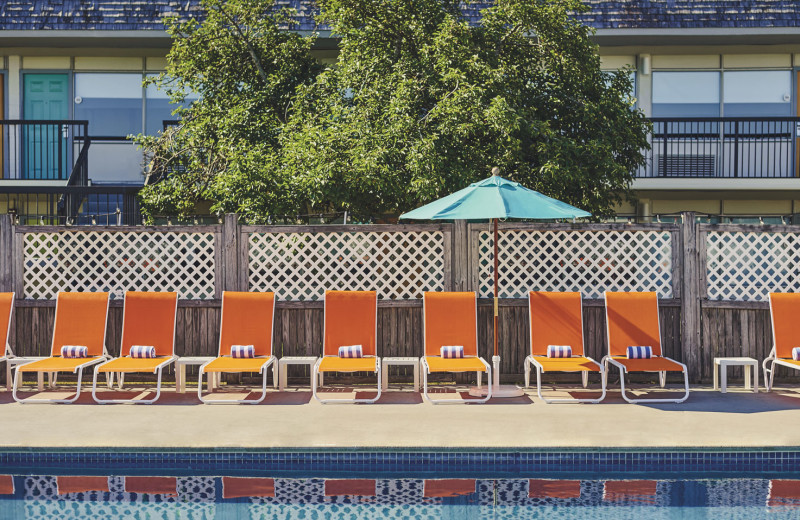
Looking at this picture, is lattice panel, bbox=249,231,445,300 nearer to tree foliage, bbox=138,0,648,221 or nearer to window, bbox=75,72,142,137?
tree foliage, bbox=138,0,648,221

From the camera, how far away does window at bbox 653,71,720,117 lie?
15000 mm

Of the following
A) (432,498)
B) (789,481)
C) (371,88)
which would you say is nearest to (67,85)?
(371,88)

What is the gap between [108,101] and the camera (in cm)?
1457

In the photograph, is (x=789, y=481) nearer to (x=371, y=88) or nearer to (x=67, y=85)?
(x=371, y=88)

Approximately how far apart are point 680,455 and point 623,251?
292cm

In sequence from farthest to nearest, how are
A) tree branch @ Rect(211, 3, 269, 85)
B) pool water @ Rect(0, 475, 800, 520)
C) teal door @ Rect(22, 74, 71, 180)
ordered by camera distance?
teal door @ Rect(22, 74, 71, 180) < tree branch @ Rect(211, 3, 269, 85) < pool water @ Rect(0, 475, 800, 520)

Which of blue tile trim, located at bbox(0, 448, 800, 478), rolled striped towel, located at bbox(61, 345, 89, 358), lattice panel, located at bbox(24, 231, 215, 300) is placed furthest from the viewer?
lattice panel, located at bbox(24, 231, 215, 300)

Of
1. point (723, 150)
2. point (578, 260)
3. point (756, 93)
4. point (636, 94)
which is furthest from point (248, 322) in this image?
point (756, 93)

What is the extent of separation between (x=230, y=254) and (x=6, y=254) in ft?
7.73

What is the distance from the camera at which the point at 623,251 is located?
7.91 meters

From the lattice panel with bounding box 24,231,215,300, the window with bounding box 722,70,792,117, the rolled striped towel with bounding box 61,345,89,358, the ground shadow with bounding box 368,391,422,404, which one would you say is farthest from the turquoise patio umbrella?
the window with bounding box 722,70,792,117

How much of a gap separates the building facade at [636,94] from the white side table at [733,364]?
7.03 metres

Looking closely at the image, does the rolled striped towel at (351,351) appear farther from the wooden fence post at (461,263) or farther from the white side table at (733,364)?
the white side table at (733,364)

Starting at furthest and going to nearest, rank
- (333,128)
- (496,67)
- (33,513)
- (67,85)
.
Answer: (67,85)
(496,67)
(333,128)
(33,513)
